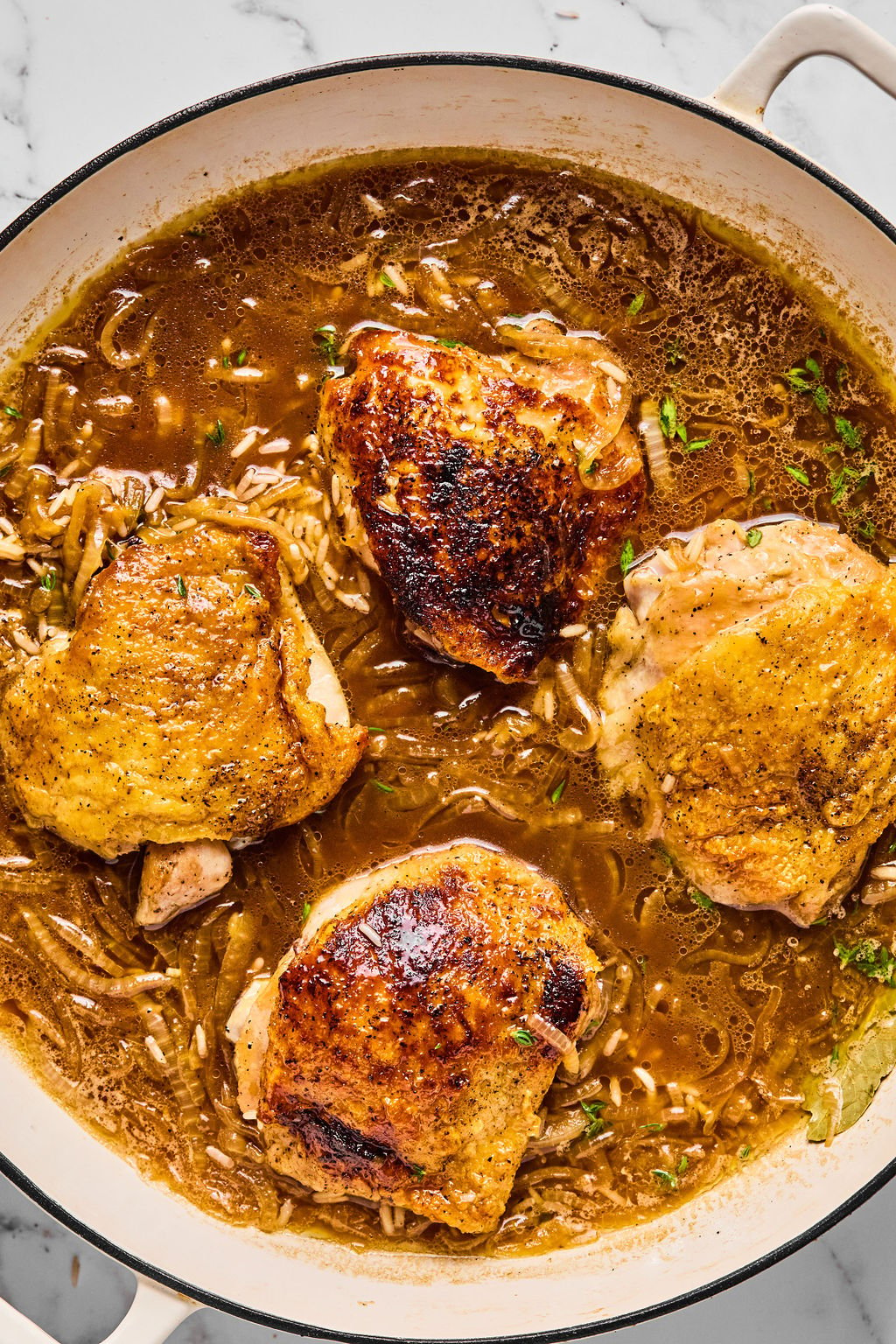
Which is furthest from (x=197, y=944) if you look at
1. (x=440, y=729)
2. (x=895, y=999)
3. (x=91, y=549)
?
(x=895, y=999)

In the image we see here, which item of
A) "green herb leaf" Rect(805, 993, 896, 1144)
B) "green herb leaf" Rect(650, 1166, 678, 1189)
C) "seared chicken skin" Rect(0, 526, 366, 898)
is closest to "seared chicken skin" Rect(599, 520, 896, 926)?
"green herb leaf" Rect(805, 993, 896, 1144)

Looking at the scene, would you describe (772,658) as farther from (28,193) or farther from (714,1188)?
(28,193)

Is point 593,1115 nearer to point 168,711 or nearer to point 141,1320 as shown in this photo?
point 141,1320

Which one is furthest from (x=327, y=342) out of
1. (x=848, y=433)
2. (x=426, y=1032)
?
(x=426, y=1032)

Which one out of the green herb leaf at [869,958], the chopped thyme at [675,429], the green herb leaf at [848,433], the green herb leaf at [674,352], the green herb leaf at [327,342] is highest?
the green herb leaf at [848,433]

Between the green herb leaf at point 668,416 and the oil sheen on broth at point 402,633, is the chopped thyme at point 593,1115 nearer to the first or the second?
the oil sheen on broth at point 402,633

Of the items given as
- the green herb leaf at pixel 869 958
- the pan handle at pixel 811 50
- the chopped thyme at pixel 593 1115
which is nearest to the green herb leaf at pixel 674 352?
the pan handle at pixel 811 50
